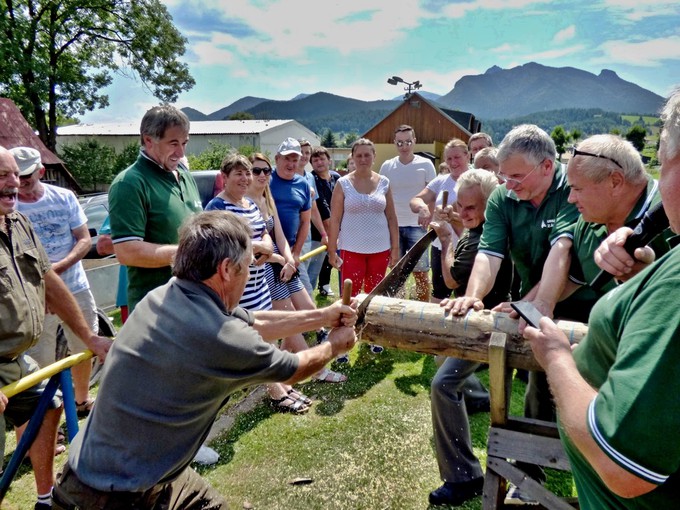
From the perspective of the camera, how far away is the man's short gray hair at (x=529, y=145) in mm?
2688

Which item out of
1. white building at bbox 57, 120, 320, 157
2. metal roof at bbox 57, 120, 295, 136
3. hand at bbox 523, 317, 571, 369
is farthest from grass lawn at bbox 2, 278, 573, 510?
metal roof at bbox 57, 120, 295, 136

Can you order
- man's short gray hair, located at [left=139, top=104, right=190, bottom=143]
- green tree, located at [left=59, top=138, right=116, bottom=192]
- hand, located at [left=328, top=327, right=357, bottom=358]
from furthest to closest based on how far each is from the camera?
1. green tree, located at [left=59, top=138, right=116, bottom=192]
2. man's short gray hair, located at [left=139, top=104, right=190, bottom=143]
3. hand, located at [left=328, top=327, right=357, bottom=358]

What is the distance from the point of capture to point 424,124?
51.3 metres

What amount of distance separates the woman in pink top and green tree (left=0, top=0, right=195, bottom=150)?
2515cm

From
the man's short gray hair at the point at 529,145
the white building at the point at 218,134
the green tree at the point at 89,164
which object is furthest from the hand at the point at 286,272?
the white building at the point at 218,134

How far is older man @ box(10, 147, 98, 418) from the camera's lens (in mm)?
3703

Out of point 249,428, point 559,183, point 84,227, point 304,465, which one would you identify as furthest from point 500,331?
point 84,227

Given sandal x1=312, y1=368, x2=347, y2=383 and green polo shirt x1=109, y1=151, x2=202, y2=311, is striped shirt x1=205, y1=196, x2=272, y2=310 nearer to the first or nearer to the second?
green polo shirt x1=109, y1=151, x2=202, y2=311

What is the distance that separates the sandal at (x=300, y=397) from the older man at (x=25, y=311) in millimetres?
1864

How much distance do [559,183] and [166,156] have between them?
2.61m

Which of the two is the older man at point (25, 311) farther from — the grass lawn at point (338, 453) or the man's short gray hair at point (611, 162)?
the man's short gray hair at point (611, 162)

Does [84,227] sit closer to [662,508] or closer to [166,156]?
[166,156]

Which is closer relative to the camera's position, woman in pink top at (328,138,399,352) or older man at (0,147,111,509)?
older man at (0,147,111,509)

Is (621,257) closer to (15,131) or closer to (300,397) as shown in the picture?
(300,397)
